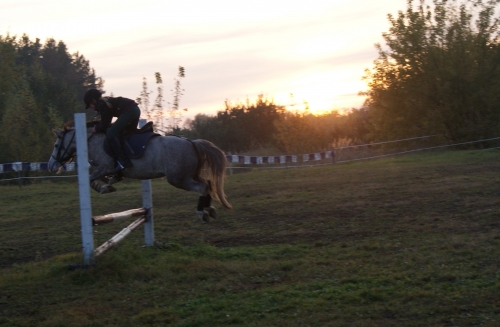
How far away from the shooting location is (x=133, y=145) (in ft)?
23.4

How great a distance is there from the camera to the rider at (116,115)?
7.07 meters

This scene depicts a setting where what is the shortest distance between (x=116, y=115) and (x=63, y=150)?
3.29 ft

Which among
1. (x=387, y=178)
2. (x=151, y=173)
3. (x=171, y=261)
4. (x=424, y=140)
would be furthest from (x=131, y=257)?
(x=424, y=140)

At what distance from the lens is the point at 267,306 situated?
191 inches

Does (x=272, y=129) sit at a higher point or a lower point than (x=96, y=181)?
higher

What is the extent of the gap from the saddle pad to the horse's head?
720 millimetres

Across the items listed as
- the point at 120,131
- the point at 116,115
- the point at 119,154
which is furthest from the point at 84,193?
the point at 116,115

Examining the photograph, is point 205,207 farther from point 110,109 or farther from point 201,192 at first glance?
point 110,109

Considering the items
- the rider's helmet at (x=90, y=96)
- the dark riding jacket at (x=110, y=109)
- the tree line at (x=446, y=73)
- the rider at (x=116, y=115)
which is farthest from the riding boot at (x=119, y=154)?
the tree line at (x=446, y=73)

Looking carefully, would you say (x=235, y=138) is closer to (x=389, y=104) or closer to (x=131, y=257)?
(x=389, y=104)

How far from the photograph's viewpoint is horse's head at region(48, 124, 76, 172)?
7586 millimetres

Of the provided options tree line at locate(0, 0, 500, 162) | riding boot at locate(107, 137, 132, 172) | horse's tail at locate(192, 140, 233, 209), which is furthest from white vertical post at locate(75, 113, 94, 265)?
tree line at locate(0, 0, 500, 162)

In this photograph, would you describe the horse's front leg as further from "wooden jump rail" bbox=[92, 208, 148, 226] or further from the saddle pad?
"wooden jump rail" bbox=[92, 208, 148, 226]

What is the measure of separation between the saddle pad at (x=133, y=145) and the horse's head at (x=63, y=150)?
72 centimetres
